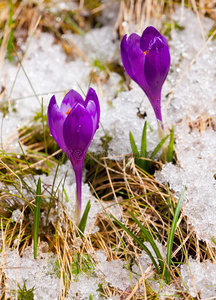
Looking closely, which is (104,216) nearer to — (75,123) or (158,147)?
(158,147)

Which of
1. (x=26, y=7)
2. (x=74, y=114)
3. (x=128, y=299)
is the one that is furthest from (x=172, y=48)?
(x=128, y=299)

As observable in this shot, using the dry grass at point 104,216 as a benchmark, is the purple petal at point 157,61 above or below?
above

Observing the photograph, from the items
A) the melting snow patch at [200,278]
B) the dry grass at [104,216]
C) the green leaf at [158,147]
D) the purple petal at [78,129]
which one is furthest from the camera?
the green leaf at [158,147]

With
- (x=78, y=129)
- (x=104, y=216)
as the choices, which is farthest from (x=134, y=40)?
(x=104, y=216)

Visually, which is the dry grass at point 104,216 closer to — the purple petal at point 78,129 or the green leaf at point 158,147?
the green leaf at point 158,147

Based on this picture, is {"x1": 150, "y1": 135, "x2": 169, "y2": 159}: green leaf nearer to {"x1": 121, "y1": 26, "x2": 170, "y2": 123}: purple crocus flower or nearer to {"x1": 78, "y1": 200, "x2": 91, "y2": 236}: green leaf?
{"x1": 121, "y1": 26, "x2": 170, "y2": 123}: purple crocus flower

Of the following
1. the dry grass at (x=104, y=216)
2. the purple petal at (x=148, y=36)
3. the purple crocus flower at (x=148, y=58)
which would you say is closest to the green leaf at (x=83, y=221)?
the dry grass at (x=104, y=216)

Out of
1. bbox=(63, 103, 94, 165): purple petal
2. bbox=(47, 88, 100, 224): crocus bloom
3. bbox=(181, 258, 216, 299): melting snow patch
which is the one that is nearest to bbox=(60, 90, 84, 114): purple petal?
bbox=(47, 88, 100, 224): crocus bloom
